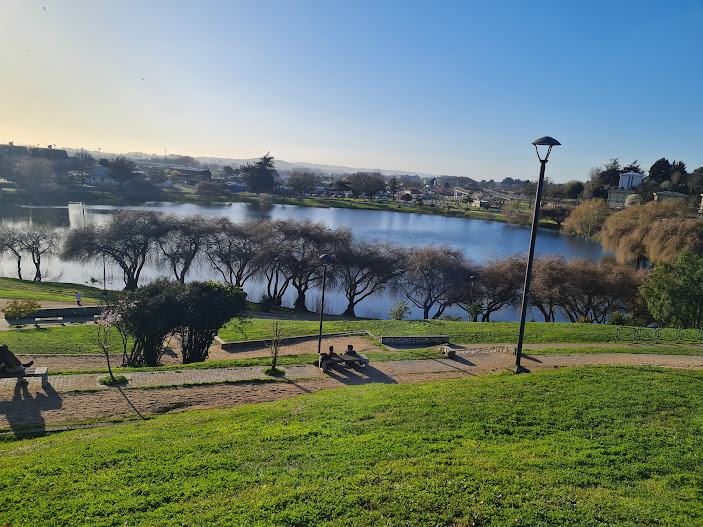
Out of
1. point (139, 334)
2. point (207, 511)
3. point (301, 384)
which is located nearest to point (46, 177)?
point (139, 334)

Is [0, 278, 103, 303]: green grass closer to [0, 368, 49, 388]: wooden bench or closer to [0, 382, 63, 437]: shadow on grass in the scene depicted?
[0, 368, 49, 388]: wooden bench

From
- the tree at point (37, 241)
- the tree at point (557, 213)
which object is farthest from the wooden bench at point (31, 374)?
the tree at point (557, 213)

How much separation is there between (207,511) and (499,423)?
4856 mm

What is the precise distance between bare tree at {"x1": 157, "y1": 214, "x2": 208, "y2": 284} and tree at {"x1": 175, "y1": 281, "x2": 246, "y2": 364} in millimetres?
19782

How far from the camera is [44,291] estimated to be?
88.5 ft

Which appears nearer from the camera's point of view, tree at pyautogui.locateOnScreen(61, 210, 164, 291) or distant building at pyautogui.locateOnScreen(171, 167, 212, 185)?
tree at pyautogui.locateOnScreen(61, 210, 164, 291)

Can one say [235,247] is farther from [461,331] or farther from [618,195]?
[618,195]

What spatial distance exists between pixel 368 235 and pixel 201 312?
131ft

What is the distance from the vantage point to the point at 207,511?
16.1 feet

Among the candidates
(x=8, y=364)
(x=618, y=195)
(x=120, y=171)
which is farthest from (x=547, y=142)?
(x=120, y=171)

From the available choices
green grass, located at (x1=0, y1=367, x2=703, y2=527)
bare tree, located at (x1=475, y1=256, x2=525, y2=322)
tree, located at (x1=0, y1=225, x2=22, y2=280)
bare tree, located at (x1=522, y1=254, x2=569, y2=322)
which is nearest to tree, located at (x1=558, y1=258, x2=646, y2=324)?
bare tree, located at (x1=522, y1=254, x2=569, y2=322)

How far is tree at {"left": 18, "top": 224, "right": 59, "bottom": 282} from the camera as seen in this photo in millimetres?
35031

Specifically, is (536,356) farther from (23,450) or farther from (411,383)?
(23,450)

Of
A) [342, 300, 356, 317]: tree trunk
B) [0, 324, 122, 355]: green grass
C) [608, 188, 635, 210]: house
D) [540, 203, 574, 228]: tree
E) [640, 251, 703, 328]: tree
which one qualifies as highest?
[608, 188, 635, 210]: house
